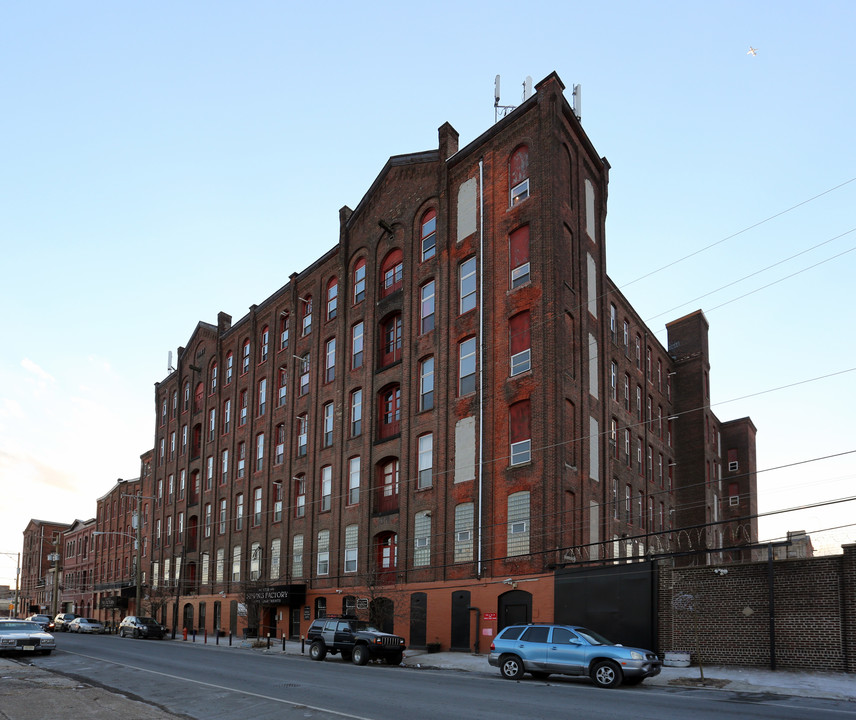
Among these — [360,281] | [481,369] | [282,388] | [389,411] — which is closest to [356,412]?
[389,411]

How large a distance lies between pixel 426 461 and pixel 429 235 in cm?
1161

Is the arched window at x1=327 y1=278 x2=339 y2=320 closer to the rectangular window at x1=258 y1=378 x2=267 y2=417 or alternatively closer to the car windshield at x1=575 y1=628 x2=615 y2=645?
the rectangular window at x1=258 y1=378 x2=267 y2=417

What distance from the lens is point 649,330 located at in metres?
53.7

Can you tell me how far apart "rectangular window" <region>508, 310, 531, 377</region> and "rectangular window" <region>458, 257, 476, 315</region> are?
285 cm

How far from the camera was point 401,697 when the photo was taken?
1684 centimetres

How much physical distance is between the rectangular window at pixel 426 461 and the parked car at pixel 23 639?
1675cm

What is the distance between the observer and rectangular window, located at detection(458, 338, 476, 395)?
3709cm

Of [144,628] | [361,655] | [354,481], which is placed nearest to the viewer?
[361,655]

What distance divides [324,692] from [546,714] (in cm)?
583

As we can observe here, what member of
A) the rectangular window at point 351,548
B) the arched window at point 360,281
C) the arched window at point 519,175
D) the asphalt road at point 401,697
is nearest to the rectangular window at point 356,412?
the rectangular window at point 351,548

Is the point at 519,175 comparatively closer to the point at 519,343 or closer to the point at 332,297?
the point at 519,343

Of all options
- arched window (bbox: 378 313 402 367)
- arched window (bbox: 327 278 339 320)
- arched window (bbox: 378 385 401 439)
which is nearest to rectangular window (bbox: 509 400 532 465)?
arched window (bbox: 378 385 401 439)

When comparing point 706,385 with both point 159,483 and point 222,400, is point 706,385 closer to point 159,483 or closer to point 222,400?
point 222,400

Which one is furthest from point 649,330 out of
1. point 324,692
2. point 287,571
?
point 324,692
